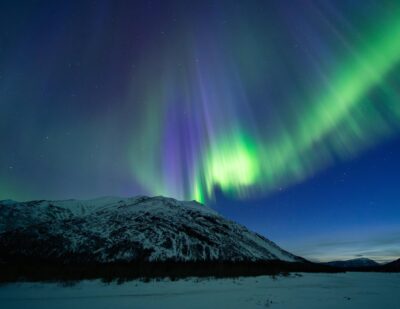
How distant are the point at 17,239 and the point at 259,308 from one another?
702 feet

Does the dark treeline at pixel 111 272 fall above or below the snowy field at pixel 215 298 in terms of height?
above

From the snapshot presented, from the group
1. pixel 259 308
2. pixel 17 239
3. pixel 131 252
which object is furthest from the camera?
pixel 17 239

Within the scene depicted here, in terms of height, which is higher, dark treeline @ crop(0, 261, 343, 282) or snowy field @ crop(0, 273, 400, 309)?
dark treeline @ crop(0, 261, 343, 282)

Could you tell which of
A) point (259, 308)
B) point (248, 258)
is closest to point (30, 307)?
point (259, 308)

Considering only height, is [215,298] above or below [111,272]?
below

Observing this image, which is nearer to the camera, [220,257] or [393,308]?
[393,308]

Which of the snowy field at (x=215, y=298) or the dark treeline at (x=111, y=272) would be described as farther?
the dark treeline at (x=111, y=272)

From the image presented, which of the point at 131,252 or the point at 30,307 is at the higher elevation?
the point at 131,252

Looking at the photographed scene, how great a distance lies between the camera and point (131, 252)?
174 metres

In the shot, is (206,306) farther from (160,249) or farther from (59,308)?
(160,249)

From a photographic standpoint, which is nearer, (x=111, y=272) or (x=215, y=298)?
(x=215, y=298)

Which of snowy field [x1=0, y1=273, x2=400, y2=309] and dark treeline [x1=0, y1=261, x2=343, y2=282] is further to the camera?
dark treeline [x1=0, y1=261, x2=343, y2=282]

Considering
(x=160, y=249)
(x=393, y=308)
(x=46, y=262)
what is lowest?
(x=393, y=308)

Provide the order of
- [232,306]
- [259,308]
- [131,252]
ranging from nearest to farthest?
[259,308] → [232,306] → [131,252]
